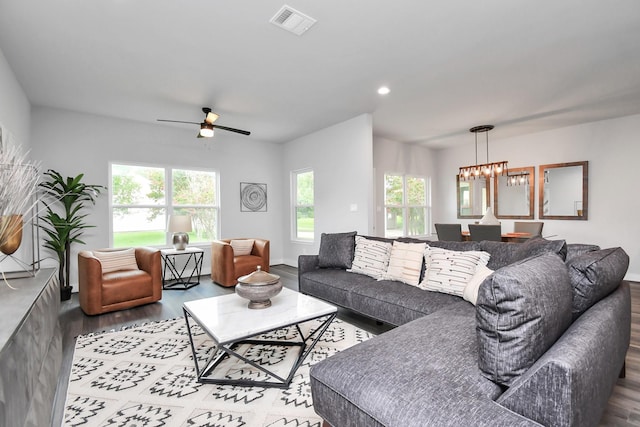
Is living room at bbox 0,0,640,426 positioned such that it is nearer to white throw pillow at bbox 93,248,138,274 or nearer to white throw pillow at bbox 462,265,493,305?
white throw pillow at bbox 93,248,138,274

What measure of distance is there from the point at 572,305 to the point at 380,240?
6.91 ft

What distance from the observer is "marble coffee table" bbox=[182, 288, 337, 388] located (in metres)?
1.81

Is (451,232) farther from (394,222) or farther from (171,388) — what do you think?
(171,388)

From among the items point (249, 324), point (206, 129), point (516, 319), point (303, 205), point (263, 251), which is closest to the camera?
point (516, 319)

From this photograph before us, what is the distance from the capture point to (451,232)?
4.74m

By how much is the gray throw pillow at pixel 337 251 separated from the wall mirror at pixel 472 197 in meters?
4.31

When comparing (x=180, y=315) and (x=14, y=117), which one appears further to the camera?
(x=180, y=315)

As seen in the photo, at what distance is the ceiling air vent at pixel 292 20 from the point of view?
2.25m

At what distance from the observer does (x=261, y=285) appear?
2150 mm

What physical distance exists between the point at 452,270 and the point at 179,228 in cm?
388

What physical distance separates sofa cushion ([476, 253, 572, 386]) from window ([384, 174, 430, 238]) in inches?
205

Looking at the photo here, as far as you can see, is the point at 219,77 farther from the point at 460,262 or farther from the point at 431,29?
the point at 460,262

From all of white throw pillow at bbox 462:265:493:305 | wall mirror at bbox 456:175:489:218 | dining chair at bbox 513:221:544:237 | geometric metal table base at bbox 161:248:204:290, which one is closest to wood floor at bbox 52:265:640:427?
geometric metal table base at bbox 161:248:204:290

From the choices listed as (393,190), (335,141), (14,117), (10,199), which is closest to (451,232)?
(393,190)
